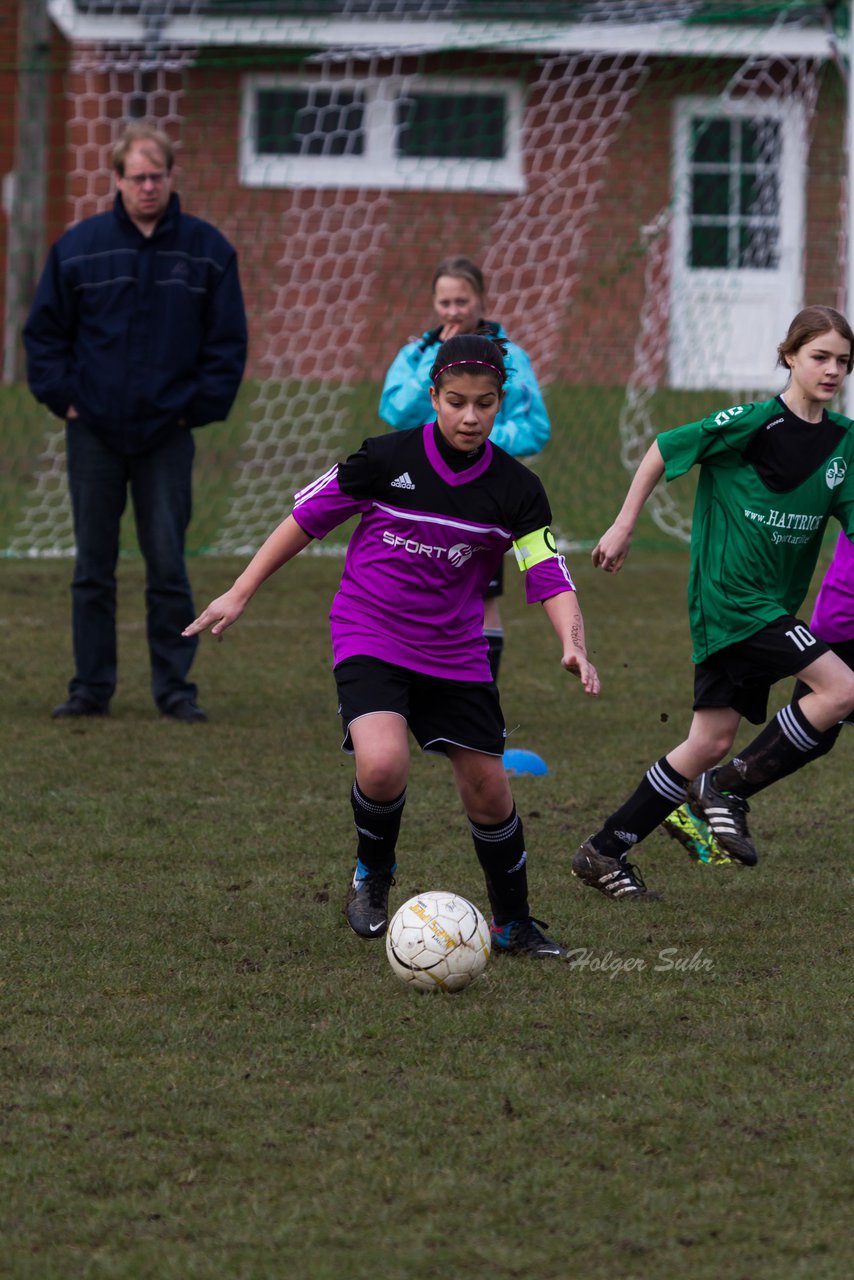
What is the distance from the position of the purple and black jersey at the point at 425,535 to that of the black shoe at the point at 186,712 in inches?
112

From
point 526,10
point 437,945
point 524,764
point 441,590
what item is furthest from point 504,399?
point 526,10

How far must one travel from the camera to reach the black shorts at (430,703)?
4355 millimetres

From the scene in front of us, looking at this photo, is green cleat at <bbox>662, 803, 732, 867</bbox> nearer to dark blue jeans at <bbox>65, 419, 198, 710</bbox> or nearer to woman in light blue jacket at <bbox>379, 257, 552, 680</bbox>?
woman in light blue jacket at <bbox>379, 257, 552, 680</bbox>

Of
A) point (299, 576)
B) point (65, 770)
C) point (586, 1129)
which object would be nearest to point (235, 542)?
point (299, 576)

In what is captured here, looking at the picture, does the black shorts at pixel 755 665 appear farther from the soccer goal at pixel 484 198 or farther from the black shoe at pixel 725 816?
the soccer goal at pixel 484 198

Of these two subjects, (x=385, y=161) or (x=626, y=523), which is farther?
(x=385, y=161)

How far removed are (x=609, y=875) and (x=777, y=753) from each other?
2.11ft

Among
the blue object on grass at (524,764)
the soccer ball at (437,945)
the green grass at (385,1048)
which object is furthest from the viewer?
the blue object on grass at (524,764)

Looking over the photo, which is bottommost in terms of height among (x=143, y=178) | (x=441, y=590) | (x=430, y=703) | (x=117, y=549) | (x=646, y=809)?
(x=646, y=809)

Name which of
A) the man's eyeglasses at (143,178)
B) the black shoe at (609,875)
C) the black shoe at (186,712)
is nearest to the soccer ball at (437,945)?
the black shoe at (609,875)

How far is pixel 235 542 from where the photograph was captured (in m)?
11.8

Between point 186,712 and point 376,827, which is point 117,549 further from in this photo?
point 376,827

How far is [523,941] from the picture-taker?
4402 mm

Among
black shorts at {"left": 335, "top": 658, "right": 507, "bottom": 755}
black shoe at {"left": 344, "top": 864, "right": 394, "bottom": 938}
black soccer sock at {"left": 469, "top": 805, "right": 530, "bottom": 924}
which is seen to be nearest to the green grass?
black shoe at {"left": 344, "top": 864, "right": 394, "bottom": 938}
